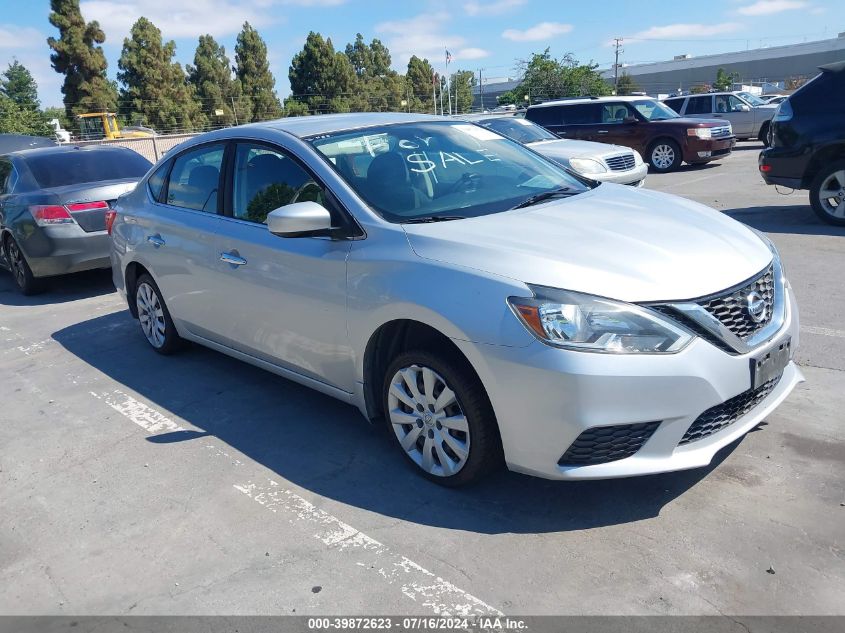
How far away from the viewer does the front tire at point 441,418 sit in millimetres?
3215

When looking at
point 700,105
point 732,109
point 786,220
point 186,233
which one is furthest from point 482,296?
point 732,109

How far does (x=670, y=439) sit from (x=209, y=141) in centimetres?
355

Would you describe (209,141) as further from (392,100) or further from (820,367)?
(392,100)

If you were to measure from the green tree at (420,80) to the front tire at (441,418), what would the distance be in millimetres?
61278

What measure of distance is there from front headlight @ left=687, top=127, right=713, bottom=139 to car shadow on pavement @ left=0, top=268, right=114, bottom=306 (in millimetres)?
12284

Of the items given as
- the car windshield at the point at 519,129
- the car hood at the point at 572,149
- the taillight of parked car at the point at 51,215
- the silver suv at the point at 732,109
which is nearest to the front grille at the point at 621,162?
the car hood at the point at 572,149

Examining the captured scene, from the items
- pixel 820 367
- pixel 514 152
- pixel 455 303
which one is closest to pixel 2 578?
pixel 455 303

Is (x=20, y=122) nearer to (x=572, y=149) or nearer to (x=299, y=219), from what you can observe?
(x=572, y=149)

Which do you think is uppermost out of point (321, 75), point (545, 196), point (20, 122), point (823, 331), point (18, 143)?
point (321, 75)

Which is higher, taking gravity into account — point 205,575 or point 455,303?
point 455,303

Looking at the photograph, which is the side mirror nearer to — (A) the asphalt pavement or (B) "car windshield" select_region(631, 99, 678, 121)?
(A) the asphalt pavement

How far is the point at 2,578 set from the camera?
10.4 ft

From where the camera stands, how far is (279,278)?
410cm

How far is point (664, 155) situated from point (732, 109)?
21.5 ft
